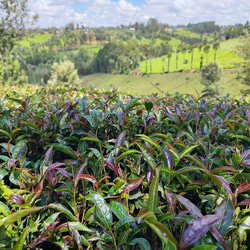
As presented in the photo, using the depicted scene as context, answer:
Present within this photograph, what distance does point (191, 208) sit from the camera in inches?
34.8

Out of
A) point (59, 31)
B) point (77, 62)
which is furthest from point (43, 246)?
point (59, 31)

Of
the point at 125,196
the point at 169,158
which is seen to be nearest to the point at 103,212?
the point at 125,196

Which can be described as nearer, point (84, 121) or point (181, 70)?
point (84, 121)

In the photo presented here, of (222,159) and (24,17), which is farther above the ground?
(24,17)

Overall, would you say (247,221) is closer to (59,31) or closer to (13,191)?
(13,191)

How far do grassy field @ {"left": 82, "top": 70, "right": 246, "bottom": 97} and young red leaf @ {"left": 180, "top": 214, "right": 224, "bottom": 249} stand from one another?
54.5m

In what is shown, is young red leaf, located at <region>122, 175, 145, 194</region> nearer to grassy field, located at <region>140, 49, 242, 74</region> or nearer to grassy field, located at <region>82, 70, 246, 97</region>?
grassy field, located at <region>82, 70, 246, 97</region>

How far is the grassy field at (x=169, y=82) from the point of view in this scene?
61219 mm

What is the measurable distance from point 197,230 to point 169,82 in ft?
260

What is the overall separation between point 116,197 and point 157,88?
75.1 meters

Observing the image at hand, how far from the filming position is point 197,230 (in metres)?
0.76

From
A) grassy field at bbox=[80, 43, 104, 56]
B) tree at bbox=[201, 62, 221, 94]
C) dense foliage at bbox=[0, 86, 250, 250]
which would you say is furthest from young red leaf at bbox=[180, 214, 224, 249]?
grassy field at bbox=[80, 43, 104, 56]

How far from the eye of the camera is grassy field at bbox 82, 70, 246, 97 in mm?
61219

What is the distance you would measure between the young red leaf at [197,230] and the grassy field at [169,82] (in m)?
54.5
